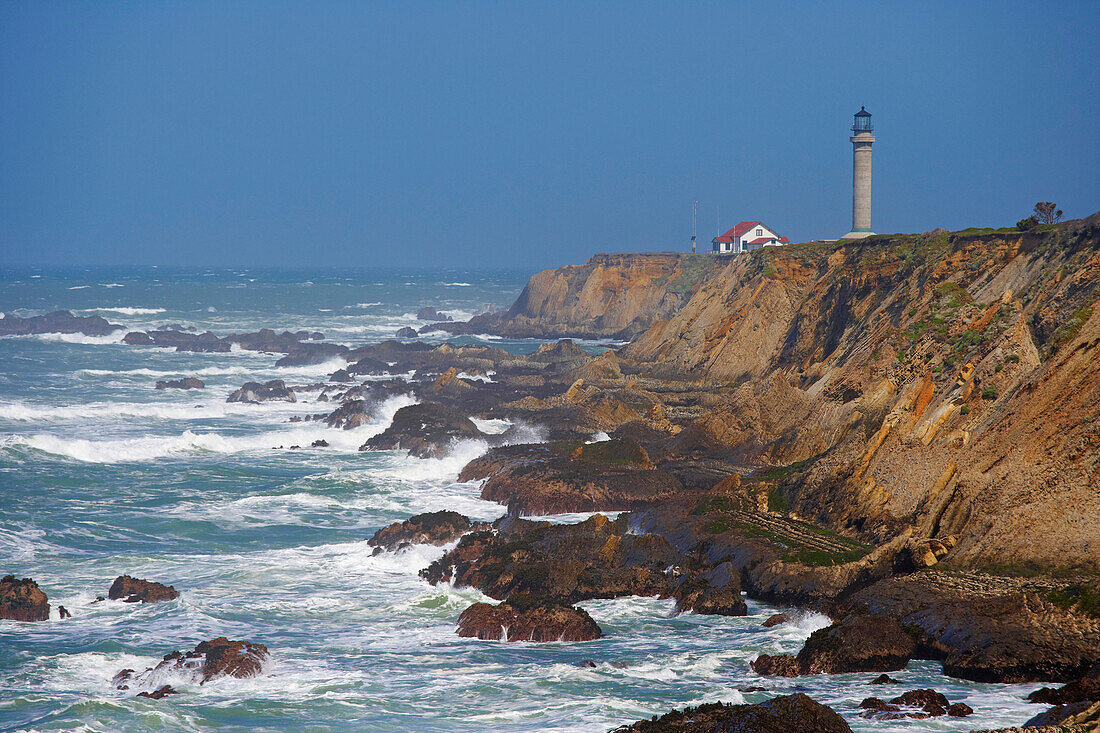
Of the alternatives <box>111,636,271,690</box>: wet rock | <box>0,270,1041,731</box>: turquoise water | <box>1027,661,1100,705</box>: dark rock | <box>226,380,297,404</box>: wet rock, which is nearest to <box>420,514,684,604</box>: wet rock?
<box>0,270,1041,731</box>: turquoise water

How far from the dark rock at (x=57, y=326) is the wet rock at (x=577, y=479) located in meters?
71.1

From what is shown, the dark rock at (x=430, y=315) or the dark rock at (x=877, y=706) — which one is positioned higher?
the dark rock at (x=430, y=315)

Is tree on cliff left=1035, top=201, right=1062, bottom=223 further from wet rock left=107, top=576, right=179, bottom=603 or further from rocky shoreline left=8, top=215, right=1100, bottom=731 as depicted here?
wet rock left=107, top=576, right=179, bottom=603

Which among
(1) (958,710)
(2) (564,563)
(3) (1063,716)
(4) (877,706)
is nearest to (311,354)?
(2) (564,563)

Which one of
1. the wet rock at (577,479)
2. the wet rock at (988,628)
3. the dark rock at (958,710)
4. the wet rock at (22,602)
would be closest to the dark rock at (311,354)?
the wet rock at (577,479)

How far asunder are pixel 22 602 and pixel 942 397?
21.0 m

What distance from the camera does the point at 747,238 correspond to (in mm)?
94750

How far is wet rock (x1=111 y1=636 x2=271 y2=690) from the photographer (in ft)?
62.3

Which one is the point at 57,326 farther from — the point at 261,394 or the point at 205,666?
the point at 205,666

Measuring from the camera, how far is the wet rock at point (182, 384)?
62250 mm

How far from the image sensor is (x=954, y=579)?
20016 mm

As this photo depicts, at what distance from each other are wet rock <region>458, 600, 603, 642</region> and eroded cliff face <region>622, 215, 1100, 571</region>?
6.94 meters

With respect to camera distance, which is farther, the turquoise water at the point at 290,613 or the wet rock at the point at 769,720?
the turquoise water at the point at 290,613

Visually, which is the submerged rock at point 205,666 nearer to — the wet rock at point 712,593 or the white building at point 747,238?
the wet rock at point 712,593
